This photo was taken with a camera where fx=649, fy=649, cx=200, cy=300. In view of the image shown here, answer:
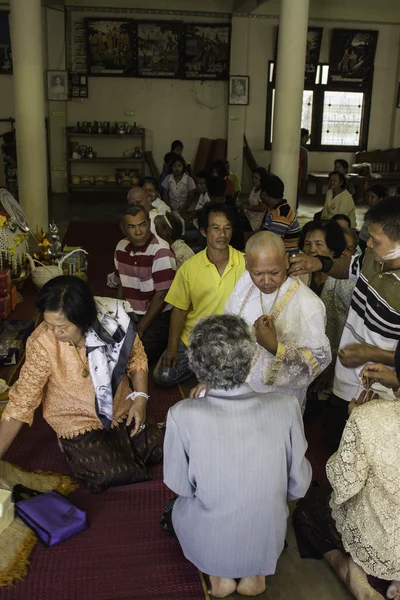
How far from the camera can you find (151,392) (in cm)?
429

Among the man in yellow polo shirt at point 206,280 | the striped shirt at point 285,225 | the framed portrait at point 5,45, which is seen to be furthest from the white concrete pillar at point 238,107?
the man in yellow polo shirt at point 206,280

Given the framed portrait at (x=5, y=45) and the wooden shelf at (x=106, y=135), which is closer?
the framed portrait at (x=5, y=45)

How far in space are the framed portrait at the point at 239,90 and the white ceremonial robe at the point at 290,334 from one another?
11265 millimetres

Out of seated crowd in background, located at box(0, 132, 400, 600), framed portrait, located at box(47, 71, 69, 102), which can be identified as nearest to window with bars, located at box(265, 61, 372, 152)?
framed portrait, located at box(47, 71, 69, 102)

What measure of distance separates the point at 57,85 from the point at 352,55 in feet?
20.8

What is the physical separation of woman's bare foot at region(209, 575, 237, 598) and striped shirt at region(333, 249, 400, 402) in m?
1.17

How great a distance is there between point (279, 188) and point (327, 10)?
902 centimetres

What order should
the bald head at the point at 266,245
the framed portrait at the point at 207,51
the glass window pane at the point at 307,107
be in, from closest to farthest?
the bald head at the point at 266,245 < the framed portrait at the point at 207,51 < the glass window pane at the point at 307,107

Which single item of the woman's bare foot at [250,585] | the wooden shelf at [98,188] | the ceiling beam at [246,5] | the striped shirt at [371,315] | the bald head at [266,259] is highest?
the ceiling beam at [246,5]

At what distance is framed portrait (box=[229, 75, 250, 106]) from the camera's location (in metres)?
13.8

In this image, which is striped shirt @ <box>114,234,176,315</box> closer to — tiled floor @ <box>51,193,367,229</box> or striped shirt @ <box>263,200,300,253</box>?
striped shirt @ <box>263,200,300,253</box>

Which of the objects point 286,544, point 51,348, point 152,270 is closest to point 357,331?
point 286,544

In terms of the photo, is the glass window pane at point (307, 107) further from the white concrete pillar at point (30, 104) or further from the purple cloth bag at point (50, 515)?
the purple cloth bag at point (50, 515)

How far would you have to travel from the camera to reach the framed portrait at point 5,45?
42.2 ft
